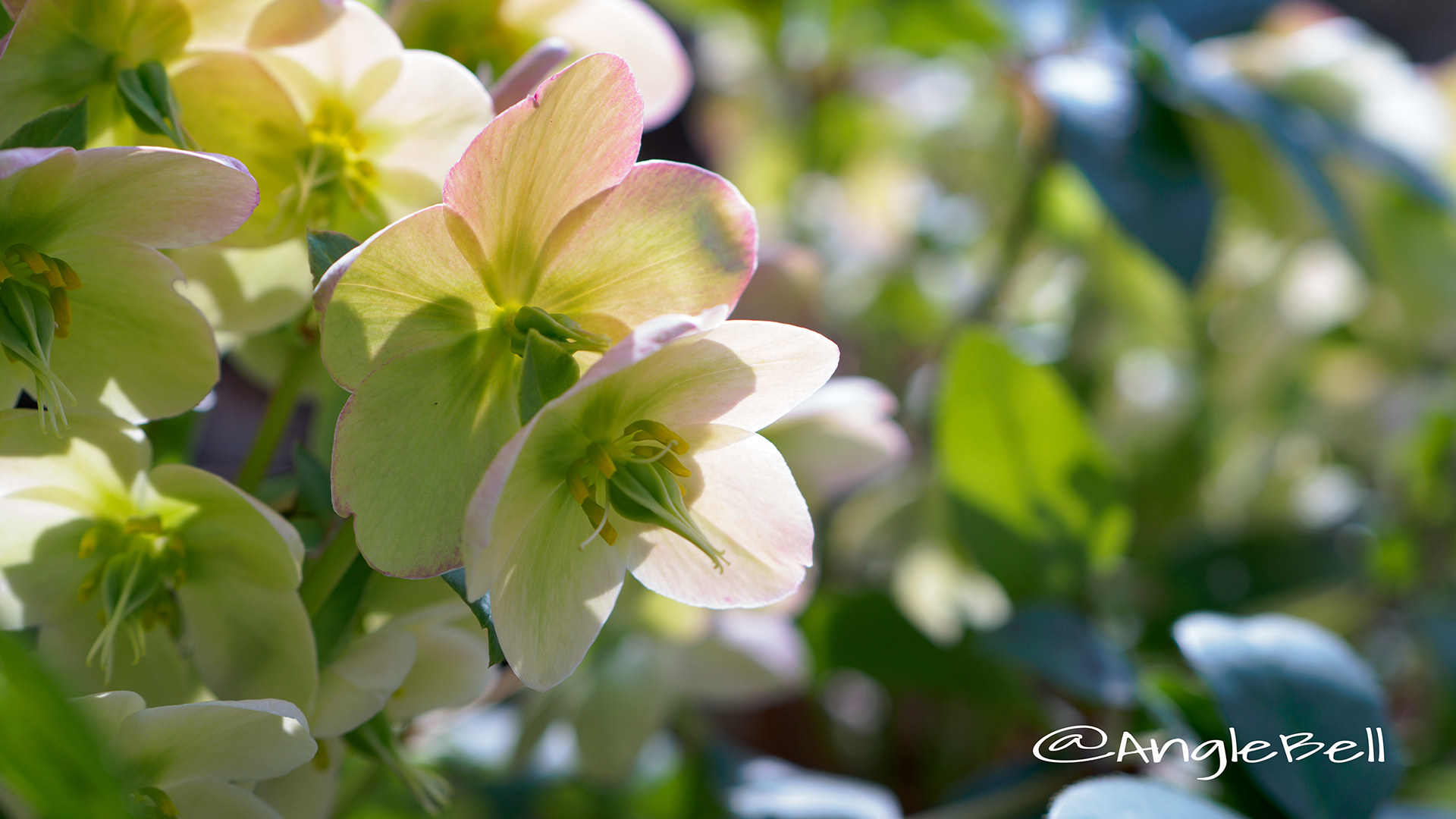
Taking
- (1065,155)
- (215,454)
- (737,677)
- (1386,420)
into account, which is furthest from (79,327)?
(215,454)

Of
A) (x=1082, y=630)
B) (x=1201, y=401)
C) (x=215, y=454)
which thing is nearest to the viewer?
(x=1082, y=630)

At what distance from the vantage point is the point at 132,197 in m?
0.21

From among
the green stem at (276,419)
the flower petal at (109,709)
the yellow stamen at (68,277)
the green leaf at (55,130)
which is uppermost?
the green leaf at (55,130)

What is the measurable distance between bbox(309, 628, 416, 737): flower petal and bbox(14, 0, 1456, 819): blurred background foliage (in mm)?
35

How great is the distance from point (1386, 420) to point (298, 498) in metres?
0.68

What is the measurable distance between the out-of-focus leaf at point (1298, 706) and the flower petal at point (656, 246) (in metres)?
0.21

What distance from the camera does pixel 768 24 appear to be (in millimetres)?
680

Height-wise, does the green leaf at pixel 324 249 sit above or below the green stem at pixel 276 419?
above

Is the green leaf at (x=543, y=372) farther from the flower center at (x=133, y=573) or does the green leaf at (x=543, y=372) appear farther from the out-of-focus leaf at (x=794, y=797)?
the out-of-focus leaf at (x=794, y=797)

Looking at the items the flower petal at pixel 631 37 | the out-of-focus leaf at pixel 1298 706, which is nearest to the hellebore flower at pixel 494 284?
the flower petal at pixel 631 37

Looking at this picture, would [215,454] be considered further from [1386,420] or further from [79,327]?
[1386,420]

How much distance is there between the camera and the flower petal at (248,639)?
228 millimetres

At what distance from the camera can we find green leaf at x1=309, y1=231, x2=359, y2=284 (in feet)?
0.65
